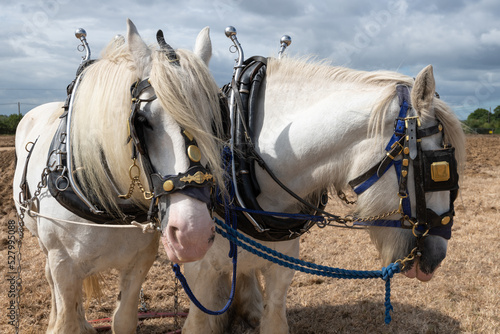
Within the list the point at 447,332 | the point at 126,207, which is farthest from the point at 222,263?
the point at 447,332

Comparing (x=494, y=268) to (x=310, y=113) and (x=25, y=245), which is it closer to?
(x=310, y=113)

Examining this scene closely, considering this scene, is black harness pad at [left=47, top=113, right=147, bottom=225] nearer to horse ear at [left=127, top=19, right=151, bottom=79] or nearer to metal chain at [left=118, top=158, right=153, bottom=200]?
metal chain at [left=118, top=158, right=153, bottom=200]

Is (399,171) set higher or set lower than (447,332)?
higher

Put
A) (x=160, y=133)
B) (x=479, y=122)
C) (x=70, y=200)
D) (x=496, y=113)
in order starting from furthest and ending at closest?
1. (x=496, y=113)
2. (x=479, y=122)
3. (x=70, y=200)
4. (x=160, y=133)

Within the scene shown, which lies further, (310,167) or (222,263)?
(222,263)

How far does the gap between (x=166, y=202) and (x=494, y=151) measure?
46.7ft

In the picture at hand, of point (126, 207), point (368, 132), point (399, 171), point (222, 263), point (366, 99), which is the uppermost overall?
point (366, 99)

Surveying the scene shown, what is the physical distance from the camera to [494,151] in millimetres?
13406

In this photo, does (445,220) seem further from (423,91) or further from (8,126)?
(8,126)

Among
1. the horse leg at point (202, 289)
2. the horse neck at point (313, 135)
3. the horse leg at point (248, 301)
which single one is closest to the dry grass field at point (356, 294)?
the horse leg at point (248, 301)

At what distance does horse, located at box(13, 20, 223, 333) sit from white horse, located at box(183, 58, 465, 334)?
0.40 m

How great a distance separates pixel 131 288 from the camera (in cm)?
248

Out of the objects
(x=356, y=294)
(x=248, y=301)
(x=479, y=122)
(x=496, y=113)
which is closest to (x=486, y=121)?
(x=479, y=122)

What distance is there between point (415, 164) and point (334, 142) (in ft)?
1.15
